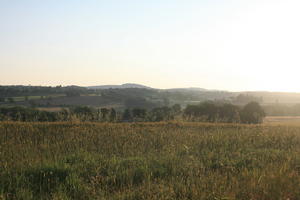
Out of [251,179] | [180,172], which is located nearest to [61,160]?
[180,172]

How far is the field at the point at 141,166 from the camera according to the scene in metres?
3.96

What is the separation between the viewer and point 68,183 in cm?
427

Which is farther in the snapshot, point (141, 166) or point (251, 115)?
point (251, 115)

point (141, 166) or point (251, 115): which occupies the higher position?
point (141, 166)

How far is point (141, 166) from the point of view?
5.06 meters

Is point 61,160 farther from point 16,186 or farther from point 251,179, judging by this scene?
point 251,179

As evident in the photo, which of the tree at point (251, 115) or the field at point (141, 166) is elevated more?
the field at point (141, 166)

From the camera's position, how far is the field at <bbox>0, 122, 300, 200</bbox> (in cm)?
396

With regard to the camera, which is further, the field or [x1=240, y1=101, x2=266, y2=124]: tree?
[x1=240, y1=101, x2=266, y2=124]: tree

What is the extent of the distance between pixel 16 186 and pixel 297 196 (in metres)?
4.33

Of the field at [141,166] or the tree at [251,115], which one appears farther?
the tree at [251,115]

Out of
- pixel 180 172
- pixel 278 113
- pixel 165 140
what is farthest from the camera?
pixel 278 113

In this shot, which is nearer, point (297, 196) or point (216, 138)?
point (297, 196)

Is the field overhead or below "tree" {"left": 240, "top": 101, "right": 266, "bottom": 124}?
overhead
